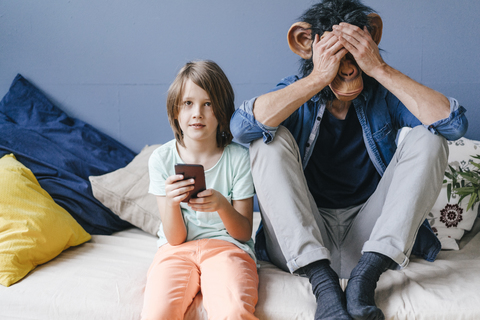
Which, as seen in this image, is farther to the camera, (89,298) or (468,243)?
(468,243)

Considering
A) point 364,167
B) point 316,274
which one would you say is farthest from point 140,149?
point 316,274

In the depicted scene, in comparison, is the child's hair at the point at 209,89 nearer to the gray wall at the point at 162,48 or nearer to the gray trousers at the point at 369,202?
the gray trousers at the point at 369,202

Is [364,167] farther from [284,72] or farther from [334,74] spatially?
[284,72]

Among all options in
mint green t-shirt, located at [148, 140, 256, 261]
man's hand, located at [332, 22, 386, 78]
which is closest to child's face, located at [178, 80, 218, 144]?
mint green t-shirt, located at [148, 140, 256, 261]

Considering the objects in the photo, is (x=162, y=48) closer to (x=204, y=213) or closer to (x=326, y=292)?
(x=204, y=213)

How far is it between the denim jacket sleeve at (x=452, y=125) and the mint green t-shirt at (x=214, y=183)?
525mm

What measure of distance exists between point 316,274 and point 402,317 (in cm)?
23

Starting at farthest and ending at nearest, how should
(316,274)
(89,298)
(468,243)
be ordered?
(468,243)
(89,298)
(316,274)

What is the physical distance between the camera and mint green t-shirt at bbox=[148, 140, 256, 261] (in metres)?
1.14

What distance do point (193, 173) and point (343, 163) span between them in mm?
525

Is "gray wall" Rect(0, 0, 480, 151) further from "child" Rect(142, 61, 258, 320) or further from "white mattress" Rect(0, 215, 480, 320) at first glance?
"white mattress" Rect(0, 215, 480, 320)

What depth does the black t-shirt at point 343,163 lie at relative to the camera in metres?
1.22

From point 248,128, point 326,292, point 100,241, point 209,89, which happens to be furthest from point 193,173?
point 100,241

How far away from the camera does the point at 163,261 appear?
40.8 inches
